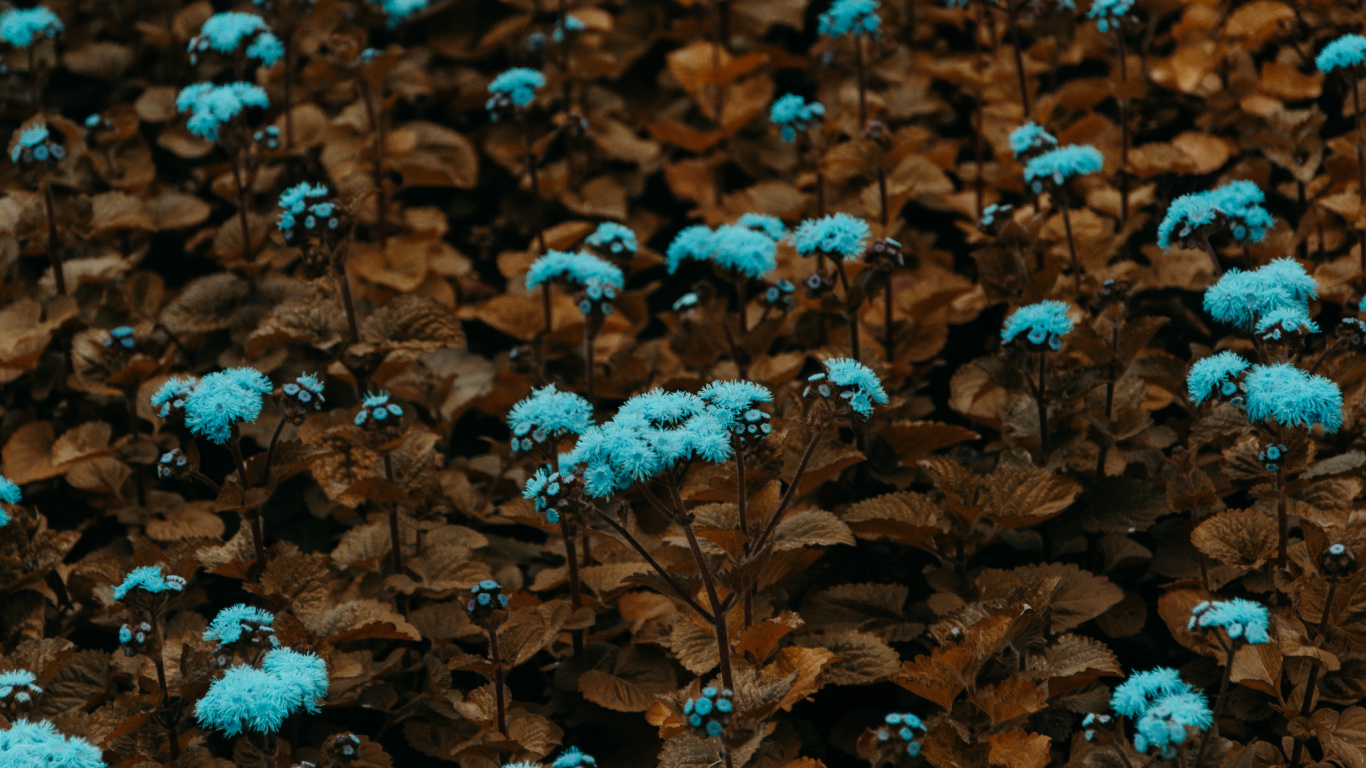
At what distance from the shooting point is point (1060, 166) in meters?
4.86

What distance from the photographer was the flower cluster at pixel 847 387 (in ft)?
11.5

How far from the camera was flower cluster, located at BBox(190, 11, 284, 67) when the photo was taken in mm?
5433

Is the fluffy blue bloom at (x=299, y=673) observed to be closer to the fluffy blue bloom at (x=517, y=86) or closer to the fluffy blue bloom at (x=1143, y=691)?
the fluffy blue bloom at (x=1143, y=691)

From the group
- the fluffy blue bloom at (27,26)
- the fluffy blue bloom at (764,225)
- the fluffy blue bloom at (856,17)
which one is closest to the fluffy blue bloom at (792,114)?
the fluffy blue bloom at (856,17)

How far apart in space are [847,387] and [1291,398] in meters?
1.27

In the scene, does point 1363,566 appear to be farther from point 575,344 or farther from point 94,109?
point 94,109

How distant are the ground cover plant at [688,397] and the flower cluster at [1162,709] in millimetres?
13

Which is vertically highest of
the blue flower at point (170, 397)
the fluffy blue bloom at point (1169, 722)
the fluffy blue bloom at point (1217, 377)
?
the blue flower at point (170, 397)

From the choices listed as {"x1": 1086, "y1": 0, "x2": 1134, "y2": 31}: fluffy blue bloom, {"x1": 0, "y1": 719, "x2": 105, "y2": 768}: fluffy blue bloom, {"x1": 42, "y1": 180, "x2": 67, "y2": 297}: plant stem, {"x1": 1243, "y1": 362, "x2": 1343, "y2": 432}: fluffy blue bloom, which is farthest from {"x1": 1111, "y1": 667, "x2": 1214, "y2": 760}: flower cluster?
{"x1": 42, "y1": 180, "x2": 67, "y2": 297}: plant stem

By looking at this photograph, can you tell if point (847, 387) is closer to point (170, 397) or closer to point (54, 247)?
point (170, 397)

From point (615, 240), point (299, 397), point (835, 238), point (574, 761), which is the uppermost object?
point (835, 238)

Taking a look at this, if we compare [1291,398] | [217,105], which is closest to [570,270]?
[217,105]

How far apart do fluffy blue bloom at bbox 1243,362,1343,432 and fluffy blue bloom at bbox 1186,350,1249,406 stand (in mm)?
70

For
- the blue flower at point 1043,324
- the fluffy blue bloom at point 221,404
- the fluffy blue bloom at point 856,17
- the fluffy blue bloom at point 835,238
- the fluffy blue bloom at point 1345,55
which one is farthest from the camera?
the fluffy blue bloom at point 856,17
